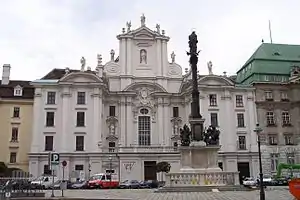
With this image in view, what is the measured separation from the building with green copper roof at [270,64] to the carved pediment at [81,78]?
24.7 m

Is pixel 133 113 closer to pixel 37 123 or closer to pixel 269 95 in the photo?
pixel 37 123

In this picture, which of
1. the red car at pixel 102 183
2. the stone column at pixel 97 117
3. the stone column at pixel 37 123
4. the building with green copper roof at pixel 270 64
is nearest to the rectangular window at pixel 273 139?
the building with green copper roof at pixel 270 64

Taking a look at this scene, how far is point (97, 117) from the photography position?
58.7 metres

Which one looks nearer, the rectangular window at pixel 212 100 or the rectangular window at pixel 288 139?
the rectangular window at pixel 288 139

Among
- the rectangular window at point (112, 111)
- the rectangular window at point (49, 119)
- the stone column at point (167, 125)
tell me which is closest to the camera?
the rectangular window at point (49, 119)

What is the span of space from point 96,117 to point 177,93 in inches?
535

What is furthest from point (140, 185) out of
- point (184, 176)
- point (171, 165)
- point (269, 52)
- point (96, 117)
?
point (269, 52)

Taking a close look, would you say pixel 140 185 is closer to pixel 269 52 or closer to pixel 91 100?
pixel 91 100

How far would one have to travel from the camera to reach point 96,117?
58.7 m

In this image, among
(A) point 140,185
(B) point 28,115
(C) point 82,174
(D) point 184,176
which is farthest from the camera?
(B) point 28,115

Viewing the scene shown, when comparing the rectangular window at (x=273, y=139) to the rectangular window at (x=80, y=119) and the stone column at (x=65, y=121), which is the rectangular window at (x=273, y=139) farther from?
the stone column at (x=65, y=121)

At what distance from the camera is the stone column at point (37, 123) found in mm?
56844

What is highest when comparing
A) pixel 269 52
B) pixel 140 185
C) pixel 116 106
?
pixel 269 52

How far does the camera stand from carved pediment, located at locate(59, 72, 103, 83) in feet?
194
